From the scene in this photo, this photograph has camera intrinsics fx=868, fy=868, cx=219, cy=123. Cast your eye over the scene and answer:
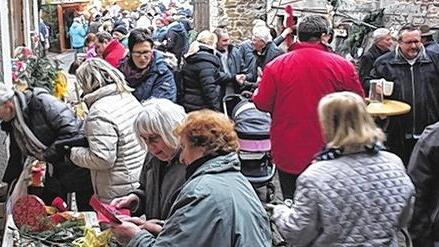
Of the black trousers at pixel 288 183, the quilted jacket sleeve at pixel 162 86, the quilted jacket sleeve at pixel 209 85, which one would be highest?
the quilted jacket sleeve at pixel 162 86

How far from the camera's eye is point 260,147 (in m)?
7.95

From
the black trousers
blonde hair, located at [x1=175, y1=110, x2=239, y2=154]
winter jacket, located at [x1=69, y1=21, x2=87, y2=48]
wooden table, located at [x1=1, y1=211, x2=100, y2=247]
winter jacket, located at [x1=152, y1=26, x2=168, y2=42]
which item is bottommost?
winter jacket, located at [x1=69, y1=21, x2=87, y2=48]

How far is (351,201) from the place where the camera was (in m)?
3.83

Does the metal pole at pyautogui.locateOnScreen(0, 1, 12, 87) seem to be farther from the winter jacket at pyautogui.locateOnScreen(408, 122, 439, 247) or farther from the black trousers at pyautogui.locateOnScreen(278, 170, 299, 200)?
the winter jacket at pyautogui.locateOnScreen(408, 122, 439, 247)

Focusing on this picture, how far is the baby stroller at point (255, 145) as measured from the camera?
7969mm

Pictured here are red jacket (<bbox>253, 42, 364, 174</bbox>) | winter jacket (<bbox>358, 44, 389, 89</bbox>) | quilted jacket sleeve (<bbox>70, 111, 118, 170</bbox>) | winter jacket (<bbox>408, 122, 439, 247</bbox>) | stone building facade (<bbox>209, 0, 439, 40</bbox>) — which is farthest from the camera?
stone building facade (<bbox>209, 0, 439, 40</bbox>)

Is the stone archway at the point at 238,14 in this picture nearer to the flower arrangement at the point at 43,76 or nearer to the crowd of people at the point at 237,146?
the crowd of people at the point at 237,146

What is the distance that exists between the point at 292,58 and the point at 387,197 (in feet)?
7.94

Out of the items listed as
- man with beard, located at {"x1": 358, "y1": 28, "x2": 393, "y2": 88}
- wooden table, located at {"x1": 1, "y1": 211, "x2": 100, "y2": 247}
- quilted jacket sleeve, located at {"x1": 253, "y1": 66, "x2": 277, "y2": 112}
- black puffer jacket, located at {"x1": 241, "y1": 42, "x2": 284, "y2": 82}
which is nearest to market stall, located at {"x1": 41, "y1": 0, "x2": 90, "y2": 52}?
black puffer jacket, located at {"x1": 241, "y1": 42, "x2": 284, "y2": 82}

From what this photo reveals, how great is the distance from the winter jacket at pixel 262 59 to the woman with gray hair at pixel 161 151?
600cm

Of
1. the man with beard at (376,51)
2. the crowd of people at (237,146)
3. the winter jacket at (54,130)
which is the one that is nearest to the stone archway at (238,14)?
the crowd of people at (237,146)

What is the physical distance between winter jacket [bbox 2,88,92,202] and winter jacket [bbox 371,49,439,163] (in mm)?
3061

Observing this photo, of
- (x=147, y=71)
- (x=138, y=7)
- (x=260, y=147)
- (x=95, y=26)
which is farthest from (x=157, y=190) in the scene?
(x=138, y=7)

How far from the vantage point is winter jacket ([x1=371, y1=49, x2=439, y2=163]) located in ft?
24.8
